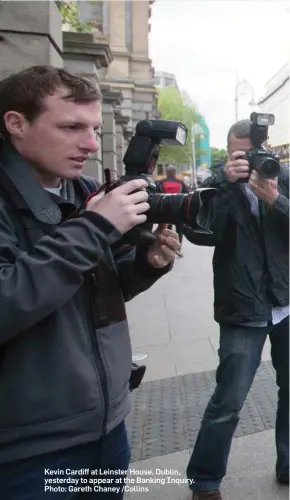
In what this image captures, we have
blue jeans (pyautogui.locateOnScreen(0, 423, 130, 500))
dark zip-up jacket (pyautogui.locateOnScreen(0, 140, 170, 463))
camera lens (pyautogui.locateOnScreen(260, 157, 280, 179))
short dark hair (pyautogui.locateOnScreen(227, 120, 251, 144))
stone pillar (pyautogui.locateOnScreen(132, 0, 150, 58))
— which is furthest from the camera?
stone pillar (pyautogui.locateOnScreen(132, 0, 150, 58))

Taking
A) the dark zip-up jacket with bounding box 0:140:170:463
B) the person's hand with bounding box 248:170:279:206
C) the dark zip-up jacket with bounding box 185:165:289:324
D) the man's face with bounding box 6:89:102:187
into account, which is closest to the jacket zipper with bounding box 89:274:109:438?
the dark zip-up jacket with bounding box 0:140:170:463

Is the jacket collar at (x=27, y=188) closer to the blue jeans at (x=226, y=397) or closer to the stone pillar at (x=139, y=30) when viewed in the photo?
the blue jeans at (x=226, y=397)

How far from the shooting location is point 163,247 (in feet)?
5.28

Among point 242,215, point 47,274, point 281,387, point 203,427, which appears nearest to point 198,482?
point 203,427

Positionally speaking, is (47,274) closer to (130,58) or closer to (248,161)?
(248,161)

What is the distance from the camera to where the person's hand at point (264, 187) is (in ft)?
7.75

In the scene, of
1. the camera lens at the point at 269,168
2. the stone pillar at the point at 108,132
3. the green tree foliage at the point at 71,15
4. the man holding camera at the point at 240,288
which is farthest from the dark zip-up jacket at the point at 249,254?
the stone pillar at the point at 108,132

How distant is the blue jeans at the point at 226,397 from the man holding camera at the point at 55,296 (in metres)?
1.01

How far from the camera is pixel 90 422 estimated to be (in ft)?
4.65

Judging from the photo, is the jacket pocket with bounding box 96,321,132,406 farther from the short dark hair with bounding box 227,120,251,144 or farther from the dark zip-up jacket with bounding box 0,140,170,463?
the short dark hair with bounding box 227,120,251,144

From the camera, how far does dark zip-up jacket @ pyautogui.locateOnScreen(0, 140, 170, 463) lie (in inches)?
48.8

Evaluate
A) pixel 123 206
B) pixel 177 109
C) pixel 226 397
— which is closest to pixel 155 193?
pixel 123 206

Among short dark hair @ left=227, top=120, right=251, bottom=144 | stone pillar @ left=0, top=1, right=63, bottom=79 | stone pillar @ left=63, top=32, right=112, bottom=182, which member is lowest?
short dark hair @ left=227, top=120, right=251, bottom=144

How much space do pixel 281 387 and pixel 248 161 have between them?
118cm
